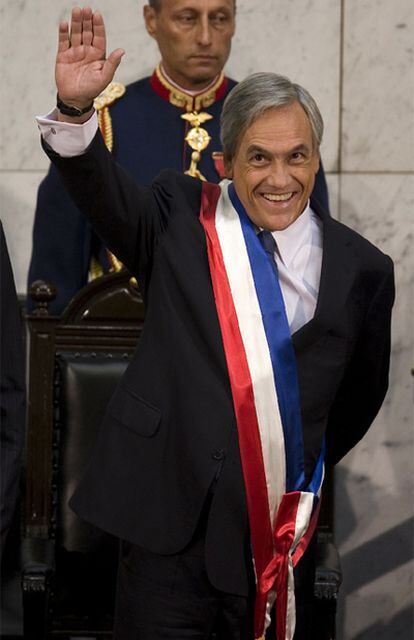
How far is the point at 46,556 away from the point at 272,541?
2.34 ft

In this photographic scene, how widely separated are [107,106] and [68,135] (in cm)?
157

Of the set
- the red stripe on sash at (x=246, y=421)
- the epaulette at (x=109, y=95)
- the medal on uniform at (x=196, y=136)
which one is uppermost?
the epaulette at (x=109, y=95)

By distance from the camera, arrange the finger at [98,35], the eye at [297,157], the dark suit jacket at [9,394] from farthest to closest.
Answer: the eye at [297,157]
the finger at [98,35]
the dark suit jacket at [9,394]

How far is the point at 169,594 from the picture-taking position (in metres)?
2.29

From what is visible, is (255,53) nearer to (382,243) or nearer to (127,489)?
(382,243)

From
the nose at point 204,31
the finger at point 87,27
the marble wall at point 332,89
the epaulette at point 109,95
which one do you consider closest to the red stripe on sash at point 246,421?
the finger at point 87,27

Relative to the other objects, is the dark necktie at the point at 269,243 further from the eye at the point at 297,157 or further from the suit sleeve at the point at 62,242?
the suit sleeve at the point at 62,242

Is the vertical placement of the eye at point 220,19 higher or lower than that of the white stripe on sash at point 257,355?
higher

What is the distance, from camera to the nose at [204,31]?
3465 mm

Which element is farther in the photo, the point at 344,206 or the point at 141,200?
the point at 344,206

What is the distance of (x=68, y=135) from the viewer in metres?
2.21

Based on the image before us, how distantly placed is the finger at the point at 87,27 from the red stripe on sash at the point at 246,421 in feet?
1.33

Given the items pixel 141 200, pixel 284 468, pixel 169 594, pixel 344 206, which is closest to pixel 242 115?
pixel 141 200

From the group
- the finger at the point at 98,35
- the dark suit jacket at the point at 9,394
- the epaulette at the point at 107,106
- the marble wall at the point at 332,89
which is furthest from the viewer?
the marble wall at the point at 332,89
